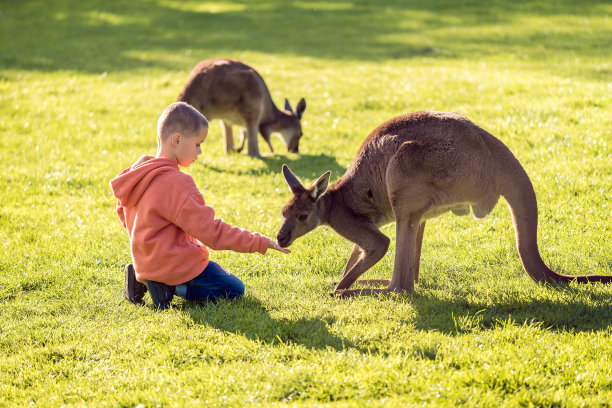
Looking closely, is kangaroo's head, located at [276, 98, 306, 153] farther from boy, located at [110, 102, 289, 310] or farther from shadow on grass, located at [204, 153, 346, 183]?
boy, located at [110, 102, 289, 310]

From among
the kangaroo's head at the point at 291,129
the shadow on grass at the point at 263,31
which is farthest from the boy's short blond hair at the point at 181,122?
the shadow on grass at the point at 263,31

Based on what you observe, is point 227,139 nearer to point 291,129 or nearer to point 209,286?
point 291,129

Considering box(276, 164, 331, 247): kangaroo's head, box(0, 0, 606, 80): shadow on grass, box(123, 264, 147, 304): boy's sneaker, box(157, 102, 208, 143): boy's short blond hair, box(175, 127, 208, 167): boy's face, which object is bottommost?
box(123, 264, 147, 304): boy's sneaker

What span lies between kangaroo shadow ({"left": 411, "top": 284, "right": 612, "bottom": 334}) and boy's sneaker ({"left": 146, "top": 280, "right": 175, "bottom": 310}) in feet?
5.49

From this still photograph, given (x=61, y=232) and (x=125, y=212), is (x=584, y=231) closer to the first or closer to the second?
(x=125, y=212)

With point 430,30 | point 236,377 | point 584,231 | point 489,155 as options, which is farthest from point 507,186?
point 430,30

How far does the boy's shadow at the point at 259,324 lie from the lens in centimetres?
417

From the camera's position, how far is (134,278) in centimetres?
495

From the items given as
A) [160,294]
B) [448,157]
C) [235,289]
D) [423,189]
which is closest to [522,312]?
[423,189]

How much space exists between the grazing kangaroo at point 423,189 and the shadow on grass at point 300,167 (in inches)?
114

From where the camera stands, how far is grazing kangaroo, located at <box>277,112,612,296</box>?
4633 millimetres

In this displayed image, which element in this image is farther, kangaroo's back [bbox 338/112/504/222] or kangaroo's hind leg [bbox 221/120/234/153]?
kangaroo's hind leg [bbox 221/120/234/153]

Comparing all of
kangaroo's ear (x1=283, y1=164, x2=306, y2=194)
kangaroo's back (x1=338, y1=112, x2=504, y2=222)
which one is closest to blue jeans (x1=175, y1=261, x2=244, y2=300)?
kangaroo's ear (x1=283, y1=164, x2=306, y2=194)

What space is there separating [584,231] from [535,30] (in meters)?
12.5
